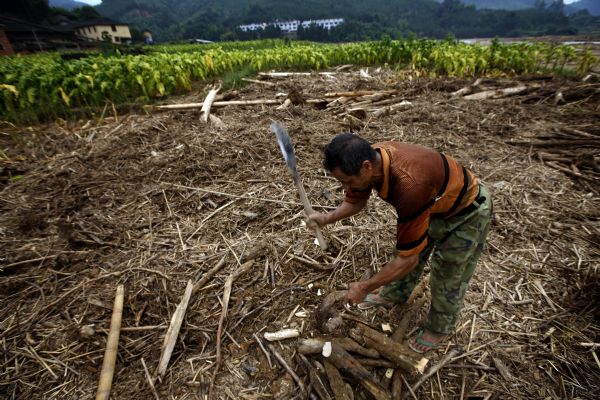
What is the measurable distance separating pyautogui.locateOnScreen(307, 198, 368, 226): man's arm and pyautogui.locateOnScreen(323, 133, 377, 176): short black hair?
1.97 ft

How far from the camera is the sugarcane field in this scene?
2.11 metres

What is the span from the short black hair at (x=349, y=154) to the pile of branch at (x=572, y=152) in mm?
4409

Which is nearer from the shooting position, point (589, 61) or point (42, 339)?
point (42, 339)

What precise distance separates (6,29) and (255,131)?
1474 inches

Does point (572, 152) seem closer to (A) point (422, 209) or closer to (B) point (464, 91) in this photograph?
(B) point (464, 91)

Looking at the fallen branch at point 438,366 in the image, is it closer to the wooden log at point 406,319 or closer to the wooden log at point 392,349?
the wooden log at point 392,349

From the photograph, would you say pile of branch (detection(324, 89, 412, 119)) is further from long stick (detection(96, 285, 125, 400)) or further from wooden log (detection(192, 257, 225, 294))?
long stick (detection(96, 285, 125, 400))

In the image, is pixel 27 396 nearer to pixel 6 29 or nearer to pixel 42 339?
pixel 42 339

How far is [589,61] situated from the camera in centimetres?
929

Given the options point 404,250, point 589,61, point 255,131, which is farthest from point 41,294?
point 589,61

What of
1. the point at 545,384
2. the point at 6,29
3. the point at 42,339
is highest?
the point at 6,29

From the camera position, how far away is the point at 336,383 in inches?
76.1

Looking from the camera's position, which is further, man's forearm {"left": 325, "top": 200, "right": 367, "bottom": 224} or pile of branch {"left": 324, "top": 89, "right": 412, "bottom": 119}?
pile of branch {"left": 324, "top": 89, "right": 412, "bottom": 119}

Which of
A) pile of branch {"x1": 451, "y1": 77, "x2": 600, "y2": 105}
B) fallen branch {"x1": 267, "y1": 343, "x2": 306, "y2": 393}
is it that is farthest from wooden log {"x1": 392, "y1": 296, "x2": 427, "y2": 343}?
pile of branch {"x1": 451, "y1": 77, "x2": 600, "y2": 105}
